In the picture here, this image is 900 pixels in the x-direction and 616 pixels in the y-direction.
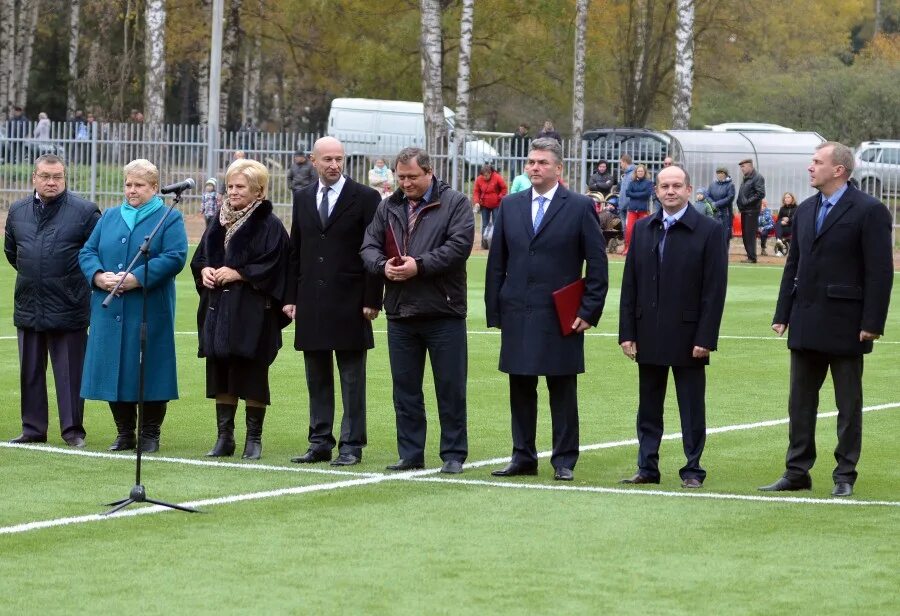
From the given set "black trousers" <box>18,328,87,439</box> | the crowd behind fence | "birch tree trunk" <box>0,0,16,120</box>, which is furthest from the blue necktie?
"birch tree trunk" <box>0,0,16,120</box>

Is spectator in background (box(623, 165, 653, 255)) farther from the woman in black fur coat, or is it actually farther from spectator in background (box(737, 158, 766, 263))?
the woman in black fur coat

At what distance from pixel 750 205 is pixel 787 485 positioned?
2159 cm

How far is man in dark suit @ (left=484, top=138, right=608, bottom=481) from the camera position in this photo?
1009 centimetres

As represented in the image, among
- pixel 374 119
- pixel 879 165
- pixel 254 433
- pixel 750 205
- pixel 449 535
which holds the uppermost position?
pixel 374 119

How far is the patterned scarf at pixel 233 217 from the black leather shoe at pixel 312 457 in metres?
1.39

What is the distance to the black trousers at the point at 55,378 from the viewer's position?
11.5 metres

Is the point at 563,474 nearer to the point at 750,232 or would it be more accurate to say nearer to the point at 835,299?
the point at 835,299

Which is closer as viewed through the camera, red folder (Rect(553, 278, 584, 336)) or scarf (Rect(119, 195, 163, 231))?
red folder (Rect(553, 278, 584, 336))

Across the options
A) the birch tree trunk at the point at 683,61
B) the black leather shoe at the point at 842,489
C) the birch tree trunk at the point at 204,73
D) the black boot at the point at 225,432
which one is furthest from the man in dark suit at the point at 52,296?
the birch tree trunk at the point at 204,73

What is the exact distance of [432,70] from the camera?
3950 cm

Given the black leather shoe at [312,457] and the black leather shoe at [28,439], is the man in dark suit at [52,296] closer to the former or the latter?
the black leather shoe at [28,439]

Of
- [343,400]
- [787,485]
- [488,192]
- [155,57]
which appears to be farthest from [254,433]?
→ [155,57]

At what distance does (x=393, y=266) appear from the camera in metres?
10.1

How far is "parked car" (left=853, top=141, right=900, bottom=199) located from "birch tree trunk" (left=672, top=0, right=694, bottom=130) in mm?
4336
